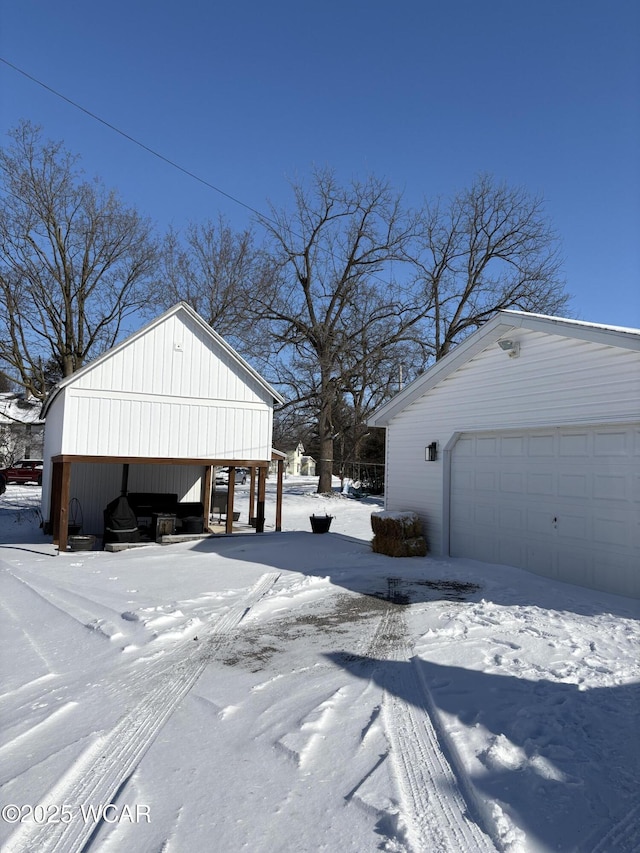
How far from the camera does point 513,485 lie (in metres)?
9.61

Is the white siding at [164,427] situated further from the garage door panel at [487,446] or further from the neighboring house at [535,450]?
the garage door panel at [487,446]

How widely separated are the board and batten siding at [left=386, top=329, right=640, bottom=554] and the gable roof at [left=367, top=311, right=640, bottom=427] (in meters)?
0.13

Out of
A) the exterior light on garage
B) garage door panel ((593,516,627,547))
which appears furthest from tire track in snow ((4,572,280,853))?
the exterior light on garage

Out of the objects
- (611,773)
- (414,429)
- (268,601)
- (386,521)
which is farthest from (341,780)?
(414,429)

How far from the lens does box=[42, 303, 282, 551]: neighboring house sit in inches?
515

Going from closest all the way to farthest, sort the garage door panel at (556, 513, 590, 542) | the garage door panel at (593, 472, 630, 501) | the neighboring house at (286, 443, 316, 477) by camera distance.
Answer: the garage door panel at (593, 472, 630, 501) → the garage door panel at (556, 513, 590, 542) → the neighboring house at (286, 443, 316, 477)

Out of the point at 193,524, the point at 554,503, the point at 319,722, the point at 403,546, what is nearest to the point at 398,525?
the point at 403,546

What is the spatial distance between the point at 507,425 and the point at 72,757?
309 inches

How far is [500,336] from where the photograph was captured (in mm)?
9914

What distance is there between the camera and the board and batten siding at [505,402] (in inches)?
315

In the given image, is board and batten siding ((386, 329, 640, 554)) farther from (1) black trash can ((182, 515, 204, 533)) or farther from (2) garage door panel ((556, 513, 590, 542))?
(1) black trash can ((182, 515, 204, 533))

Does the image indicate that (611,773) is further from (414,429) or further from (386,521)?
(414,429)

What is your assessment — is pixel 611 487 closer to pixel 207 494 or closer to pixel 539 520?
pixel 539 520

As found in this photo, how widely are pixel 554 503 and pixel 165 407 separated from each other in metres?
8.72
